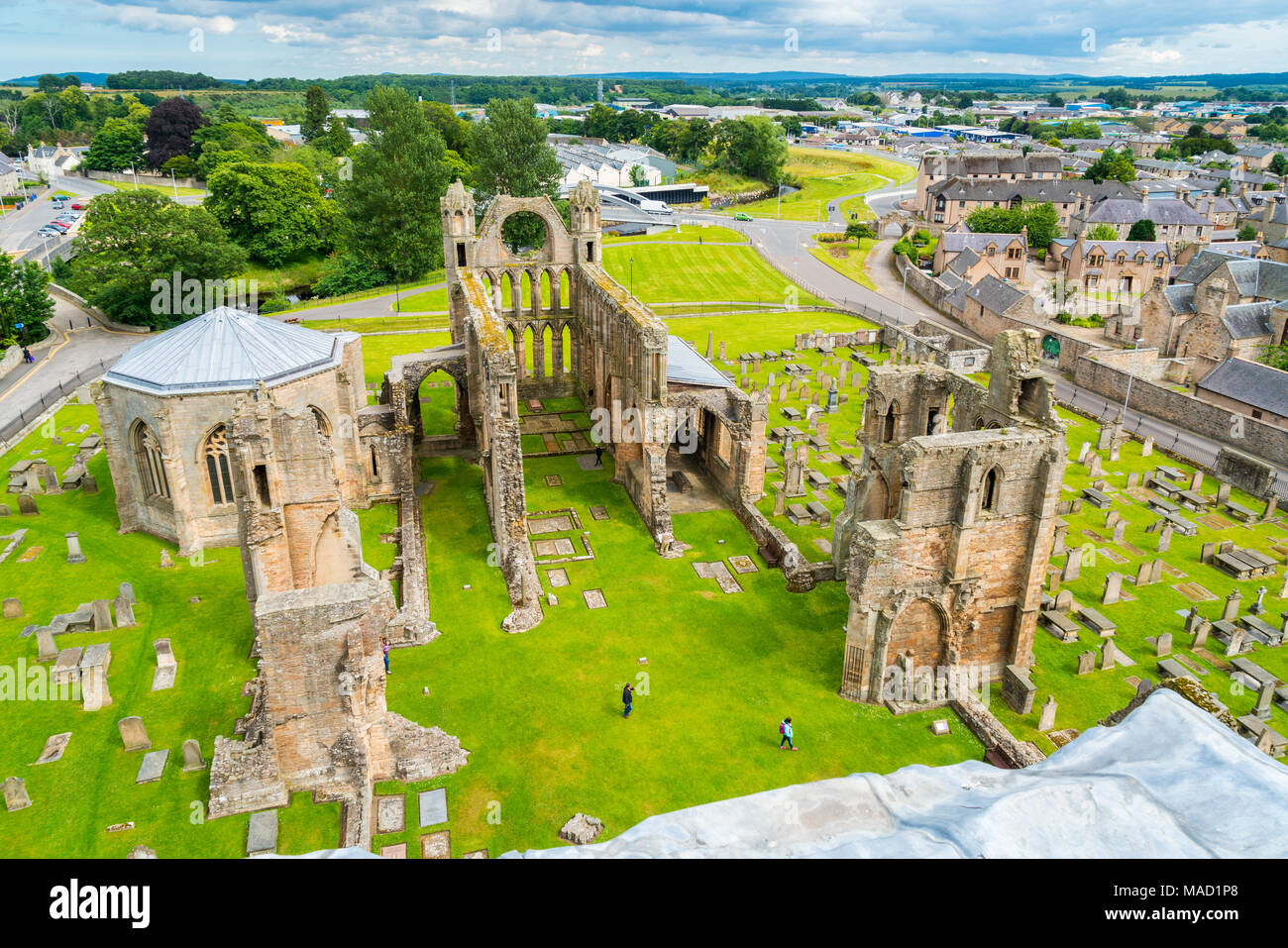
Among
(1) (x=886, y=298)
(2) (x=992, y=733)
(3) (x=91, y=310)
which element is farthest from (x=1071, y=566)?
(3) (x=91, y=310)

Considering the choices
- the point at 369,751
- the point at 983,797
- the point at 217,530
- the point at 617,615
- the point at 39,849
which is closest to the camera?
the point at 983,797

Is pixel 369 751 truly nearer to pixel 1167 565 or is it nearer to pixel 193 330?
pixel 193 330

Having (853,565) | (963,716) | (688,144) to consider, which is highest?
(688,144)

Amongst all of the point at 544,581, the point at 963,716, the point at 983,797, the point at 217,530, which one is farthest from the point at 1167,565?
the point at 217,530

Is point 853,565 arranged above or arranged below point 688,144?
below

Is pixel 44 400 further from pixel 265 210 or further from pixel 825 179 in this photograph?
pixel 825 179

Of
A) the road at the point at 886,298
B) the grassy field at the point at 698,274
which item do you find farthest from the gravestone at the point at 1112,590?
the grassy field at the point at 698,274
